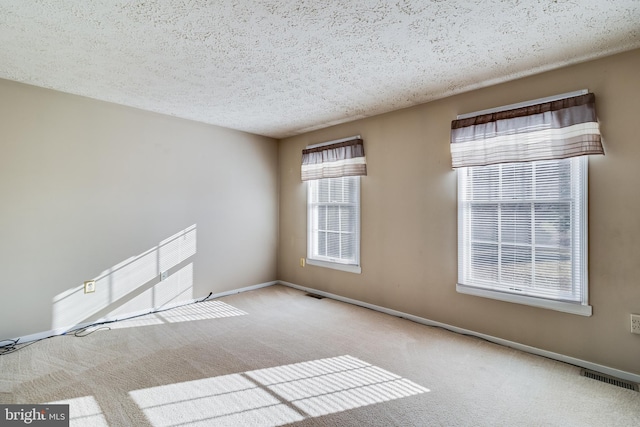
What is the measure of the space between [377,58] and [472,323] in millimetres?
2634

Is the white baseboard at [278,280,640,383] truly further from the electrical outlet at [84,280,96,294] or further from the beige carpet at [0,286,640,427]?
the electrical outlet at [84,280,96,294]

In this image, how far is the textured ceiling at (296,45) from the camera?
1.85 m

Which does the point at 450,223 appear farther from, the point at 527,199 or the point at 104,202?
the point at 104,202

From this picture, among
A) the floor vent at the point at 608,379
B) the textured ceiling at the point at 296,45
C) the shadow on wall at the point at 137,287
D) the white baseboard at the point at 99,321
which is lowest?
the floor vent at the point at 608,379

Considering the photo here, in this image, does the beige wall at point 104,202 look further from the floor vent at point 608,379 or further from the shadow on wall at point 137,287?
the floor vent at point 608,379

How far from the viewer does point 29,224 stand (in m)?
2.93

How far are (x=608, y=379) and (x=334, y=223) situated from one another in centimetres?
309

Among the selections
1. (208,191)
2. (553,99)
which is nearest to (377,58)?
(553,99)

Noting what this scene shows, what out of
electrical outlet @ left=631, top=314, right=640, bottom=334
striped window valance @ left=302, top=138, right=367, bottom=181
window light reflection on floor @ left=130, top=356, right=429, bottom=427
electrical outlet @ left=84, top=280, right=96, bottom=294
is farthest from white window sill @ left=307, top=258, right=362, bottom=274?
electrical outlet @ left=84, top=280, right=96, bottom=294

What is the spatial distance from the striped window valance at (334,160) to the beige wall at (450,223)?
140 millimetres

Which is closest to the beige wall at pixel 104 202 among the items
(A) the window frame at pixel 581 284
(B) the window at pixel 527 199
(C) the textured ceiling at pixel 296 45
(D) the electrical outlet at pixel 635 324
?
(C) the textured ceiling at pixel 296 45

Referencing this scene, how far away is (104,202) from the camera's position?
3383mm

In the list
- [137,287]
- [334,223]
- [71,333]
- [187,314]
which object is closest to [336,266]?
[334,223]

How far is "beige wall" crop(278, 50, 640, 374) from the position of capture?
229 centimetres
